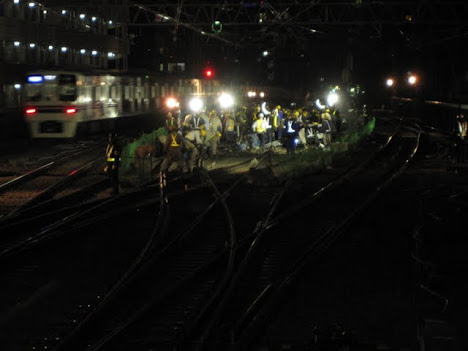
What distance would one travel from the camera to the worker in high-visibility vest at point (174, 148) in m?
21.7

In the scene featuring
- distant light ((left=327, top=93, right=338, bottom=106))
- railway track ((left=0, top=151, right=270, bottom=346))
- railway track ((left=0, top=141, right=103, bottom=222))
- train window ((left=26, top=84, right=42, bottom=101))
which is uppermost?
train window ((left=26, top=84, right=42, bottom=101))

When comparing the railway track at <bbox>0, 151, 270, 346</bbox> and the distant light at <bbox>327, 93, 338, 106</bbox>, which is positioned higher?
the distant light at <bbox>327, 93, 338, 106</bbox>

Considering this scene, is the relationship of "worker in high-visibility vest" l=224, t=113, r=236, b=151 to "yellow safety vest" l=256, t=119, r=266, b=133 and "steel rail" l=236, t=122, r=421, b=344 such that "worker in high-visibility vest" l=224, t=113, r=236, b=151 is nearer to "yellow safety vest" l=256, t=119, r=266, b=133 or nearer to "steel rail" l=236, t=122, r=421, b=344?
"yellow safety vest" l=256, t=119, r=266, b=133

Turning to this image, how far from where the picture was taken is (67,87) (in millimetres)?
33844

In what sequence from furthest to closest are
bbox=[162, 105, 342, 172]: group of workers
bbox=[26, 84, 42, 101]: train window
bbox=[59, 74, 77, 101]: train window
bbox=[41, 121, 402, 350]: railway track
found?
bbox=[26, 84, 42, 101]: train window, bbox=[59, 74, 77, 101]: train window, bbox=[162, 105, 342, 172]: group of workers, bbox=[41, 121, 402, 350]: railway track

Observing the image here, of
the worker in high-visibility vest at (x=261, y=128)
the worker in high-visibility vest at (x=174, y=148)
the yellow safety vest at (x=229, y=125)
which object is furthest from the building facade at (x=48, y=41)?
the worker in high-visibility vest at (x=174, y=148)

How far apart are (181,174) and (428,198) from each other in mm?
6986

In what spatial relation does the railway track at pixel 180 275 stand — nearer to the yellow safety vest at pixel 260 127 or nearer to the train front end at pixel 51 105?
the yellow safety vest at pixel 260 127

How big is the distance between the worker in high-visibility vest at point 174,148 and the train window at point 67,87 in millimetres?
13000

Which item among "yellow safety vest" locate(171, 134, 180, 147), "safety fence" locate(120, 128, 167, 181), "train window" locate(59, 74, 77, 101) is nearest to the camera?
"yellow safety vest" locate(171, 134, 180, 147)

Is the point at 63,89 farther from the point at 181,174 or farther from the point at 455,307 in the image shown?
the point at 455,307

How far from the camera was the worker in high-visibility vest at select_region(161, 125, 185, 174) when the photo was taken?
2167cm

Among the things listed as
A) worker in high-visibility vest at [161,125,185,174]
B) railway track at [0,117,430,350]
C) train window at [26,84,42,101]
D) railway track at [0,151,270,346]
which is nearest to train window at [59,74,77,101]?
train window at [26,84,42,101]

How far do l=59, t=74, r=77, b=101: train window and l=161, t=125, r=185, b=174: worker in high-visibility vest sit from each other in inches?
512
